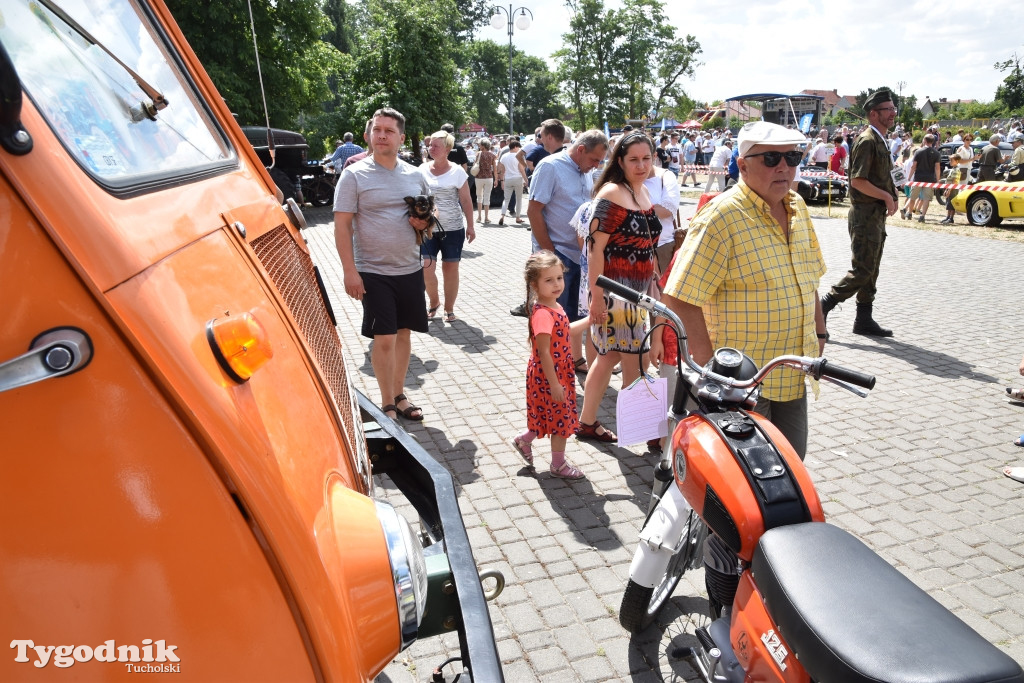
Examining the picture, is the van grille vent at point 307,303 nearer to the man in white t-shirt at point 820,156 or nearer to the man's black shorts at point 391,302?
the man's black shorts at point 391,302

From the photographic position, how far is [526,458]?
442 cm

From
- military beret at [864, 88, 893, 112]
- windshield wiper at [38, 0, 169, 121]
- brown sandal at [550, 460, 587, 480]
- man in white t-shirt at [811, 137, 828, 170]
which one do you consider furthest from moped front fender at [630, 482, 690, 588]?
man in white t-shirt at [811, 137, 828, 170]

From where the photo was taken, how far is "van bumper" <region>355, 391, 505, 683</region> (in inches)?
54.8

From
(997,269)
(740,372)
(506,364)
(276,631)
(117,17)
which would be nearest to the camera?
(276,631)

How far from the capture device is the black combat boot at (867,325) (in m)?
7.35

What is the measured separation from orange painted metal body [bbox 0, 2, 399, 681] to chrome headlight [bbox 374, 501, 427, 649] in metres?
0.14

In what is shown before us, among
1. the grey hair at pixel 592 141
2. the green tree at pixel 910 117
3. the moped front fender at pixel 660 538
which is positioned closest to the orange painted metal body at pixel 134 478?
the moped front fender at pixel 660 538

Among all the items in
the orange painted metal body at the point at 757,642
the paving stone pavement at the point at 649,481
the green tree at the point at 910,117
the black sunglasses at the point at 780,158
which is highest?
the black sunglasses at the point at 780,158

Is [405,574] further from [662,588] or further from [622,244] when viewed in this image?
[622,244]

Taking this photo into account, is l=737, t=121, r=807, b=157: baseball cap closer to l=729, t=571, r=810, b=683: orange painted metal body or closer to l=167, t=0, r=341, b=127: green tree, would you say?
l=729, t=571, r=810, b=683: orange painted metal body

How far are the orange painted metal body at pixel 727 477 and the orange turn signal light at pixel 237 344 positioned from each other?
1.48m

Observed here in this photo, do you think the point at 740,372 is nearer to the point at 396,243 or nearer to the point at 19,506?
the point at 19,506

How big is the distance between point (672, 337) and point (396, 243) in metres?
1.88

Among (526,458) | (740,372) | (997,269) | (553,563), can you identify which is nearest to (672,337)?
(526,458)
